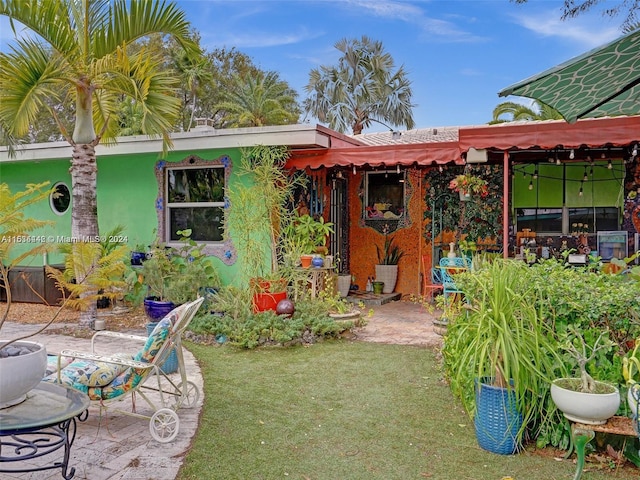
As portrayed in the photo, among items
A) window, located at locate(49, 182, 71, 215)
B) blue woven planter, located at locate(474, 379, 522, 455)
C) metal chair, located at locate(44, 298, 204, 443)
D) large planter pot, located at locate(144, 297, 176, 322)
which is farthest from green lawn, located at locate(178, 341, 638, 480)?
window, located at locate(49, 182, 71, 215)

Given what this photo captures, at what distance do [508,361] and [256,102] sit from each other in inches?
905

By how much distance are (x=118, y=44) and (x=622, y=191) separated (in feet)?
28.4

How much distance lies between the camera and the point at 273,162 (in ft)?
27.7

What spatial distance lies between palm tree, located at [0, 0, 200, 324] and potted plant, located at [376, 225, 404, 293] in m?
5.09

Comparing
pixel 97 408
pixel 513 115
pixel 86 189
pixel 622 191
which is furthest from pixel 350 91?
pixel 97 408

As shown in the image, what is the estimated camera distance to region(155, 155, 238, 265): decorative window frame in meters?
9.01

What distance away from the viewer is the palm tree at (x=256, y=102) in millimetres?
24438

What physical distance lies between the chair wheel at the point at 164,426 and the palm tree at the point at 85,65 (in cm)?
449

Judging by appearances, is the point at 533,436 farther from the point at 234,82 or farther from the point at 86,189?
the point at 234,82

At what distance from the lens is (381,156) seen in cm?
815

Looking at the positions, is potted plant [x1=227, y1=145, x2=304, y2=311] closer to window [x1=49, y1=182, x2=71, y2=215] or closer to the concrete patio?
the concrete patio

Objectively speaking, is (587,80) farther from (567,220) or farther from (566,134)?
(567,220)

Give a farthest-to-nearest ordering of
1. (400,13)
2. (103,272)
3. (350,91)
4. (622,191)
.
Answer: (350,91)
(400,13)
(622,191)
(103,272)

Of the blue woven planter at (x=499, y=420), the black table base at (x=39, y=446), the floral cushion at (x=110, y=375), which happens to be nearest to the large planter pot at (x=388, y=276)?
the blue woven planter at (x=499, y=420)
